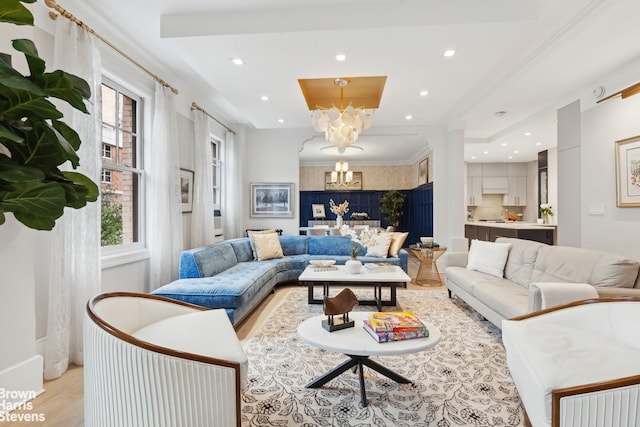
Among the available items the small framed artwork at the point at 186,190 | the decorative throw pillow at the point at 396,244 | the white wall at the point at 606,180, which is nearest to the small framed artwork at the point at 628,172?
the white wall at the point at 606,180

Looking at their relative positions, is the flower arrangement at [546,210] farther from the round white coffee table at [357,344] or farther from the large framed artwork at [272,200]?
the round white coffee table at [357,344]

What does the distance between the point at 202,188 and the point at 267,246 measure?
132 cm

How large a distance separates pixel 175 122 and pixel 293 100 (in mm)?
1602

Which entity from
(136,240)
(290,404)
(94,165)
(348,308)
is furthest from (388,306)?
(94,165)

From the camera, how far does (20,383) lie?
2.04 metres

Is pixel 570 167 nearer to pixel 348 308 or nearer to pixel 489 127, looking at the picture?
pixel 489 127

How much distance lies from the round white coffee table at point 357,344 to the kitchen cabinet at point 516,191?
924 centimetres

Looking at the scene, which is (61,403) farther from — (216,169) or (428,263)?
(428,263)

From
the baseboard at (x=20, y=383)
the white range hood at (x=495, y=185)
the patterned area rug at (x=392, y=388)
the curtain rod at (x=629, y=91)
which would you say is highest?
the curtain rod at (x=629, y=91)

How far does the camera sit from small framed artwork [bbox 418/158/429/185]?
27.0 ft

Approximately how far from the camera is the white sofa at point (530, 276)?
236 cm

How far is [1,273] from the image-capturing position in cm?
195

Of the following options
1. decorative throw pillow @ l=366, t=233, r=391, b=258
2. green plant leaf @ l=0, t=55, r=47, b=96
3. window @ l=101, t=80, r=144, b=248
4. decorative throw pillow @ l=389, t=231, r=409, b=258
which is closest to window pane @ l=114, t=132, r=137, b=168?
window @ l=101, t=80, r=144, b=248

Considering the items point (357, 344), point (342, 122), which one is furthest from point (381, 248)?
point (357, 344)
